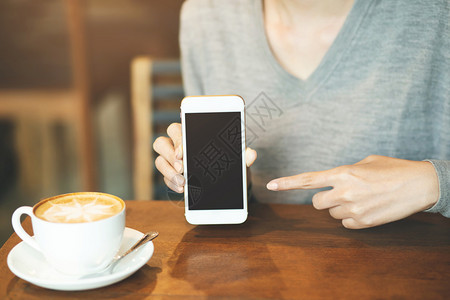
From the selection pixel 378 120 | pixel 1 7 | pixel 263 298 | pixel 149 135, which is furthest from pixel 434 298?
pixel 1 7

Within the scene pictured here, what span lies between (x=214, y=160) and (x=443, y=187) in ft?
1.18

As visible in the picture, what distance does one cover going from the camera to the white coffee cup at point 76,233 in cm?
50

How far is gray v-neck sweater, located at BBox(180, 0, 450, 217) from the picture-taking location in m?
0.93

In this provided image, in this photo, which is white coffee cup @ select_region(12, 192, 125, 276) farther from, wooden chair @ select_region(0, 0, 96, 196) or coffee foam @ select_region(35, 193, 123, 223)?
wooden chair @ select_region(0, 0, 96, 196)

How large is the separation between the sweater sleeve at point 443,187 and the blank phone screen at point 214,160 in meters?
0.31

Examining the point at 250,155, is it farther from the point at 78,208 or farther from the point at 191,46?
the point at 191,46

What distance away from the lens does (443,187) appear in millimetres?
670

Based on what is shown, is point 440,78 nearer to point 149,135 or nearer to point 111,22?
point 149,135

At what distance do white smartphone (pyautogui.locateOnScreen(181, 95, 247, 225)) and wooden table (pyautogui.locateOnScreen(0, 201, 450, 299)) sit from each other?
0.12ft

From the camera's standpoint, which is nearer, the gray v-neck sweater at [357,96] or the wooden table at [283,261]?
the wooden table at [283,261]

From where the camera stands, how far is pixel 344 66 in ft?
3.13

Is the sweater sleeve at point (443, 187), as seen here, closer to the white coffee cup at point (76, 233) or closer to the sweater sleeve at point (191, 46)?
the white coffee cup at point (76, 233)

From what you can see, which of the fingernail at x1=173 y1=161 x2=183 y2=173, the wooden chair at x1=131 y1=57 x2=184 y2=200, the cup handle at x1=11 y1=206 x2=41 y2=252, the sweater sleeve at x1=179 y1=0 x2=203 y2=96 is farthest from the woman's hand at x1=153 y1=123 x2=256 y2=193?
the wooden chair at x1=131 y1=57 x2=184 y2=200

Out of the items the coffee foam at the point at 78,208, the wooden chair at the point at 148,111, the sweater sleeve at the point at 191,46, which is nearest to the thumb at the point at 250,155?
the coffee foam at the point at 78,208
